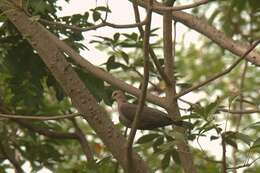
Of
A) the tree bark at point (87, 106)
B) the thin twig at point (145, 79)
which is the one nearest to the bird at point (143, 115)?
the tree bark at point (87, 106)

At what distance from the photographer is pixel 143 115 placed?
5.79 m

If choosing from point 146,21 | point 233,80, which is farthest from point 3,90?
point 233,80

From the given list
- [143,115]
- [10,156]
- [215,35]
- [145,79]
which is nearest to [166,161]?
[143,115]

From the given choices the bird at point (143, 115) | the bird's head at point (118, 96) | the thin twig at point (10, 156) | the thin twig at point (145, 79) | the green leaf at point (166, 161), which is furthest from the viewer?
the thin twig at point (10, 156)

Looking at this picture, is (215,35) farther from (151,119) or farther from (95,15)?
(151,119)

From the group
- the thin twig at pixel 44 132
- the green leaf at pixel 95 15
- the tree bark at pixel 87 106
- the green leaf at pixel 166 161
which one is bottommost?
the green leaf at pixel 166 161

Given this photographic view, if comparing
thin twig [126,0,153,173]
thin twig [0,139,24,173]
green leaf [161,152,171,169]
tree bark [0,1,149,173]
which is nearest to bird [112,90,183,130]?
green leaf [161,152,171,169]

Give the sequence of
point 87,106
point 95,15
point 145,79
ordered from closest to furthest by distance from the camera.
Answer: point 145,79 < point 87,106 < point 95,15

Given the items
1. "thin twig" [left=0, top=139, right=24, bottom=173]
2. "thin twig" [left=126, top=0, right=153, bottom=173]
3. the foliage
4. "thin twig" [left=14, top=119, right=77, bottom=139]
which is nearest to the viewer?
"thin twig" [left=126, top=0, right=153, bottom=173]

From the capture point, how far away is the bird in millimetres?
5714

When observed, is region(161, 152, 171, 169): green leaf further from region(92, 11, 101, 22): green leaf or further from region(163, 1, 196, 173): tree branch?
region(92, 11, 101, 22): green leaf

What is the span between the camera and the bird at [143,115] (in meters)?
5.71

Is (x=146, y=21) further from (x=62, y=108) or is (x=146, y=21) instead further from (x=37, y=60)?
(x=62, y=108)

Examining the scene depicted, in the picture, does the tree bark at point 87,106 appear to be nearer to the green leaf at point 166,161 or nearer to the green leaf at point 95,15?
the green leaf at point 95,15
